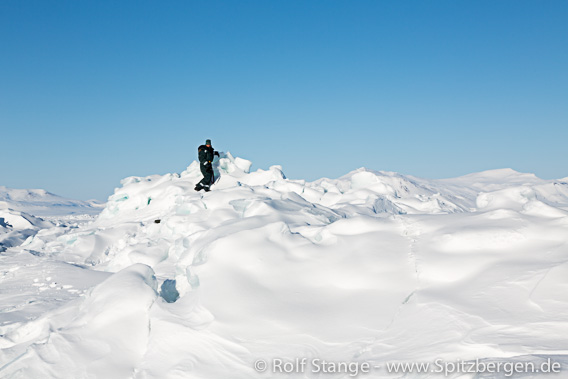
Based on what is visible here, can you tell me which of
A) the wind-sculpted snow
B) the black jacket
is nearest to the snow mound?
the black jacket

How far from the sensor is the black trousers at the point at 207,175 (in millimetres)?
14367

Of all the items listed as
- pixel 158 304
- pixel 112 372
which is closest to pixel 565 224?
pixel 158 304

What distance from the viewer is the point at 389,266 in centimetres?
471

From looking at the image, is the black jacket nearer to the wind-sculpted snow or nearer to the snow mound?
the wind-sculpted snow

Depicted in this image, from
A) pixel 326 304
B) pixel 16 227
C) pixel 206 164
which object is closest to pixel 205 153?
pixel 206 164

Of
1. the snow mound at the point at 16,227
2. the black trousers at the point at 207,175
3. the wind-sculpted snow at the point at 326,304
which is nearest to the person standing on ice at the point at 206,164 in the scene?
the black trousers at the point at 207,175

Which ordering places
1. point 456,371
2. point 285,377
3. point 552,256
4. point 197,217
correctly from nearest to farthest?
point 456,371 < point 285,377 < point 552,256 < point 197,217

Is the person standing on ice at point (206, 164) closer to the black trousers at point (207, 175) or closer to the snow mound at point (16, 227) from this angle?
the black trousers at point (207, 175)

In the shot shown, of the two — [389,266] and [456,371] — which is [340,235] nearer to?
[389,266]

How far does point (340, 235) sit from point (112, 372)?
3083mm

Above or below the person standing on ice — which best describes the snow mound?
below

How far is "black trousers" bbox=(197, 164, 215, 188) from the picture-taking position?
47.1ft

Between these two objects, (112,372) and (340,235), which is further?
(340,235)

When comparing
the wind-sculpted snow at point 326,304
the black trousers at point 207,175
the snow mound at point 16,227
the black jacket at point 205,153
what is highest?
the black jacket at point 205,153
